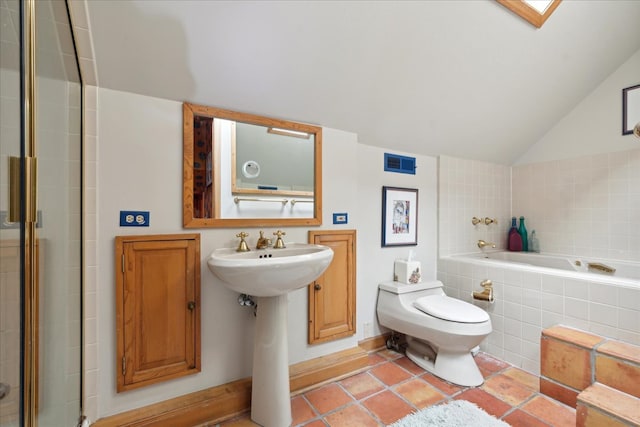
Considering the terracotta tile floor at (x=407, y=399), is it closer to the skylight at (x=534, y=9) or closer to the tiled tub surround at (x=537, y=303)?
the tiled tub surround at (x=537, y=303)

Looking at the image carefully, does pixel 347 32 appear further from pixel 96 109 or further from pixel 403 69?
pixel 96 109

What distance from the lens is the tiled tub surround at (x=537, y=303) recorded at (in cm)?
155

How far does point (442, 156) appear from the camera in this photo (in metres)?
2.47

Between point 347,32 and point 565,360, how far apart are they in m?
2.16

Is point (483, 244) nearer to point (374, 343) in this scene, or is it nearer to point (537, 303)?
point (537, 303)

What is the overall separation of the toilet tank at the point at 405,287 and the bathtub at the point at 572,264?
51 centimetres

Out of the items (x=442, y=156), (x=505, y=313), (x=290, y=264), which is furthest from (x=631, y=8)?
(x=290, y=264)

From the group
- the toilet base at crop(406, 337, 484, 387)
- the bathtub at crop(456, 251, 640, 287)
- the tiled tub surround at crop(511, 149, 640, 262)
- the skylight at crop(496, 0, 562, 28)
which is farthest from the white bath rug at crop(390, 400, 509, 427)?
the skylight at crop(496, 0, 562, 28)

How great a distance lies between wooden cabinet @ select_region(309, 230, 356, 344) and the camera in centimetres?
178

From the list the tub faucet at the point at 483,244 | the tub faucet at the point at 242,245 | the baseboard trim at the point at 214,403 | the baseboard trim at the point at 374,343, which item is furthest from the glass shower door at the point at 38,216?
the tub faucet at the point at 483,244

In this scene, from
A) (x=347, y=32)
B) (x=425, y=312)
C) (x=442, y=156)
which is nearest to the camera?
(x=347, y=32)

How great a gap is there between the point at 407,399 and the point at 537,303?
109 centimetres

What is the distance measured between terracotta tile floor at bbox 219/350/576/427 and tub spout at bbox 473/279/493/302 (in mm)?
456

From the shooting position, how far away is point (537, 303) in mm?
1856
